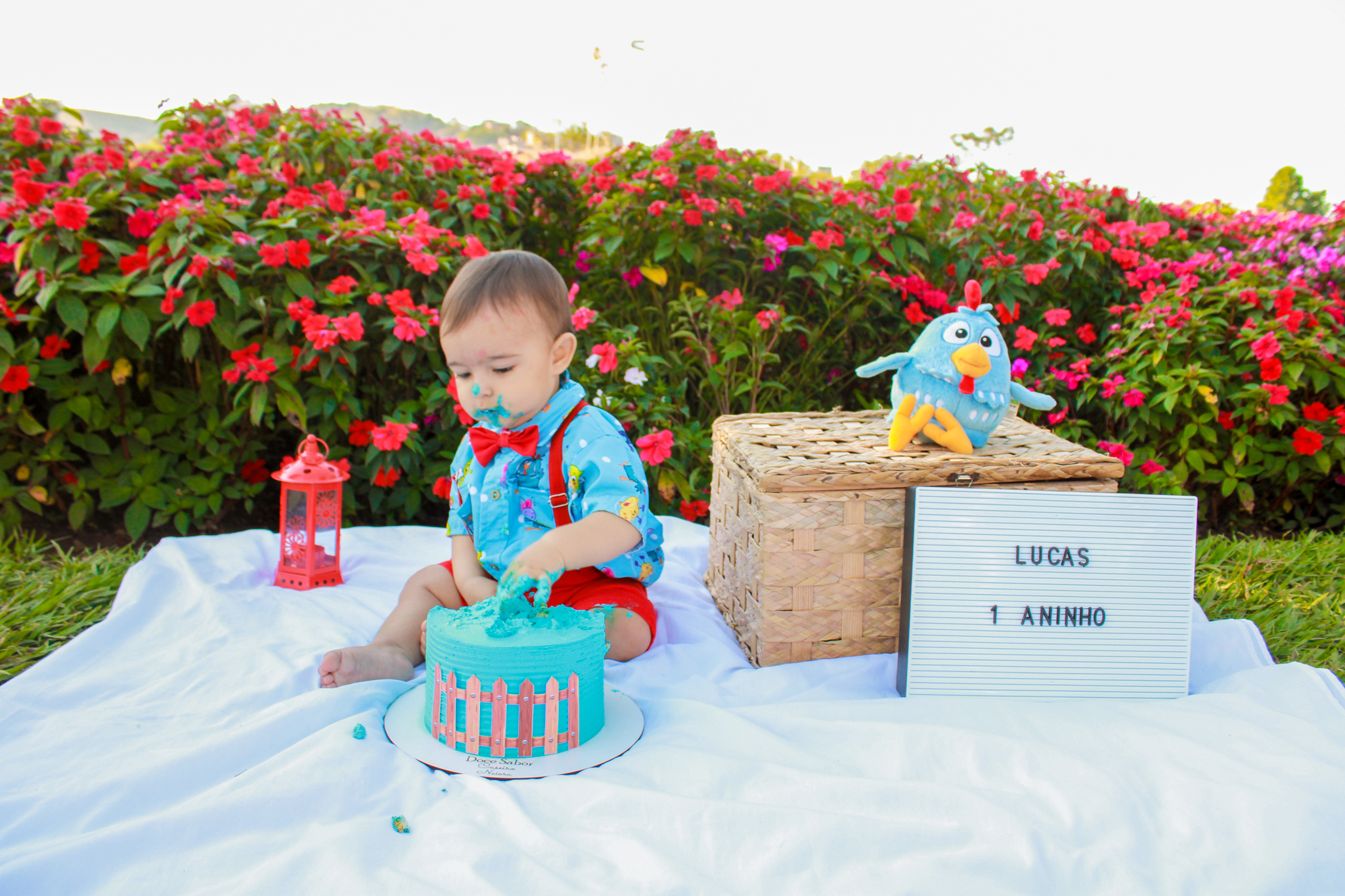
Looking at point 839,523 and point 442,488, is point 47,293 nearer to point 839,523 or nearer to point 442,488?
point 442,488

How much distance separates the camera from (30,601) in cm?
192

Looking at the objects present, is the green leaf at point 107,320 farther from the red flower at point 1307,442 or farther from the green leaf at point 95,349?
the red flower at point 1307,442

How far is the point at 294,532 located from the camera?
2.06 meters

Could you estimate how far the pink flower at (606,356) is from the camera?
2.51 m

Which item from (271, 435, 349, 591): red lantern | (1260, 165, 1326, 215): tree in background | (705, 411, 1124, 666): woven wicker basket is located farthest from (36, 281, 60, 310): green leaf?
(1260, 165, 1326, 215): tree in background

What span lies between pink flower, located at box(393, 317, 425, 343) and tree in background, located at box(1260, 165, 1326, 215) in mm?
6093

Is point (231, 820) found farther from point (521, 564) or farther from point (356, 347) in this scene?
point (356, 347)

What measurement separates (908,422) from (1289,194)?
23.9ft

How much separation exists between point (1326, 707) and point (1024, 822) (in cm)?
75

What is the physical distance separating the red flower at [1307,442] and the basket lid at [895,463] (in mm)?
1584

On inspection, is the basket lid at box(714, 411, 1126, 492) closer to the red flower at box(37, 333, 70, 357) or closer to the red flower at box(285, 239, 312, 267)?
the red flower at box(285, 239, 312, 267)

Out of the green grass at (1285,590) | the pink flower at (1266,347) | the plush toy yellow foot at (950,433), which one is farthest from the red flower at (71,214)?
the pink flower at (1266,347)

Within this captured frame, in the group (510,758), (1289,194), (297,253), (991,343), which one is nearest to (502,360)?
(510,758)

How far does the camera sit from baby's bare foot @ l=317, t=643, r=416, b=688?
1.51m
